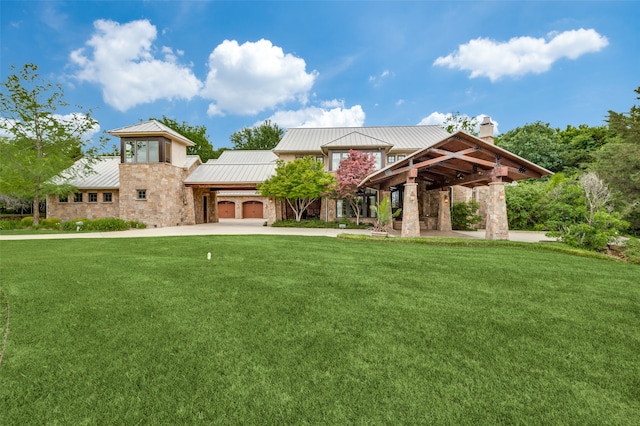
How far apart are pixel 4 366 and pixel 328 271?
4839 mm

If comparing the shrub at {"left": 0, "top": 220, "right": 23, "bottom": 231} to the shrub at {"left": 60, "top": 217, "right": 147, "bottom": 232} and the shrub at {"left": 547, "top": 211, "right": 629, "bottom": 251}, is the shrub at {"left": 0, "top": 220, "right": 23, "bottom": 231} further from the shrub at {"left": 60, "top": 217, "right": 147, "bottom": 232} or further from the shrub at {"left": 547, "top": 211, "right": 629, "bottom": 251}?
the shrub at {"left": 547, "top": 211, "right": 629, "bottom": 251}

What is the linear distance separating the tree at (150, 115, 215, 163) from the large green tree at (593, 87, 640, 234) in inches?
1752

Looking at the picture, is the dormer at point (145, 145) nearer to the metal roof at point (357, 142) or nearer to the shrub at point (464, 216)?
the metal roof at point (357, 142)

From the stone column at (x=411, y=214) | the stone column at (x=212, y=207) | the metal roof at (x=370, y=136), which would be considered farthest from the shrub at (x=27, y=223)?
the stone column at (x=411, y=214)

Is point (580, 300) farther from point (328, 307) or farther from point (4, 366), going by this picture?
point (4, 366)

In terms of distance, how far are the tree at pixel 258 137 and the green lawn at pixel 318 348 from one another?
47712mm

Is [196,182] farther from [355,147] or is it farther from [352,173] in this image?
[355,147]

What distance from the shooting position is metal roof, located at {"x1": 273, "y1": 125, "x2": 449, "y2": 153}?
23.0m

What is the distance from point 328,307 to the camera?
13.5ft

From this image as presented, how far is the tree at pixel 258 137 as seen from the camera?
169ft

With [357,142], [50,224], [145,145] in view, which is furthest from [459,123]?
[50,224]

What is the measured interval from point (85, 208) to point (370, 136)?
23891 mm

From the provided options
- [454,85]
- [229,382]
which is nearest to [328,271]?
[229,382]

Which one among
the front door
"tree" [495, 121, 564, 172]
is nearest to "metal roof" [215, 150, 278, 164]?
the front door
